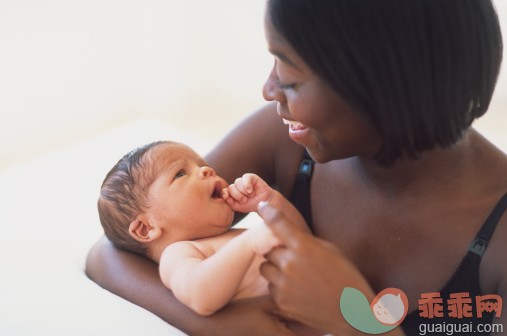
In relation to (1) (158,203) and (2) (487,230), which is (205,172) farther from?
(2) (487,230)

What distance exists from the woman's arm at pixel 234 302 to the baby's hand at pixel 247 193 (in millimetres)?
81

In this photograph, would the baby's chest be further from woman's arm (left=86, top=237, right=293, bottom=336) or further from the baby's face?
the baby's face

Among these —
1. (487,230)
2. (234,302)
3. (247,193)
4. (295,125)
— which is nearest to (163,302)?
(234,302)

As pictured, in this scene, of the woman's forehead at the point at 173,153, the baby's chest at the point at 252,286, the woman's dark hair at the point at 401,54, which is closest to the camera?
the woman's dark hair at the point at 401,54

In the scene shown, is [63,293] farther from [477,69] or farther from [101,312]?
[477,69]

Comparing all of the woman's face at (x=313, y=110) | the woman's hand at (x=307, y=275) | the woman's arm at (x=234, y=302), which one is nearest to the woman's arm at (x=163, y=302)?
the woman's arm at (x=234, y=302)


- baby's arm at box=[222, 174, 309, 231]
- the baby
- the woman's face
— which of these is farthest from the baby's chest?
the woman's face

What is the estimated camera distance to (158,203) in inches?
41.1

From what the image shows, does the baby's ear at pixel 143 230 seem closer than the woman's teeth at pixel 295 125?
No

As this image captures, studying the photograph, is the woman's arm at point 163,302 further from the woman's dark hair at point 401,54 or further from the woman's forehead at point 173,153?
the woman's dark hair at point 401,54

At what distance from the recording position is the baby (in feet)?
3.29

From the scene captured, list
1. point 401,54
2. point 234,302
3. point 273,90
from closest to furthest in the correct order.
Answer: point 401,54, point 273,90, point 234,302

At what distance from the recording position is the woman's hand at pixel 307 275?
779mm

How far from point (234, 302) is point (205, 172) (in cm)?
24
